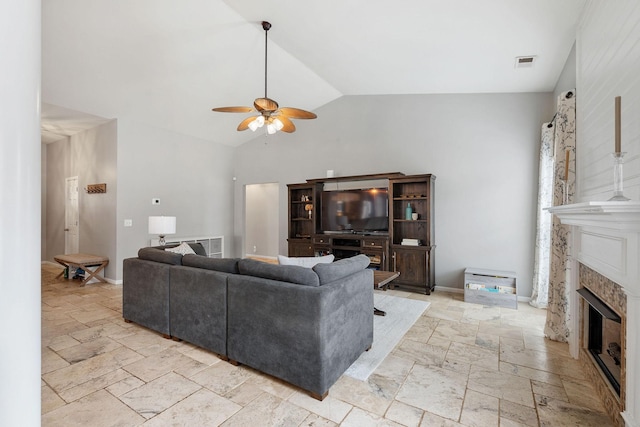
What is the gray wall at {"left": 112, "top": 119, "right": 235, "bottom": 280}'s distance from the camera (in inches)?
206

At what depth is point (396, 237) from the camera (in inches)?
205

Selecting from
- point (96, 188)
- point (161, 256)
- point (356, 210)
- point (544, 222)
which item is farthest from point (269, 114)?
point (96, 188)

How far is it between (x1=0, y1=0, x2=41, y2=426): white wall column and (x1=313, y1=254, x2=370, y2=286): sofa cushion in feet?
5.07

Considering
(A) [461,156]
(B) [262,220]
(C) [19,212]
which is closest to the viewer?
(C) [19,212]

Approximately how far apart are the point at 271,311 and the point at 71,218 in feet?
20.4

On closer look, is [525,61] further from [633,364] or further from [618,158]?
[633,364]

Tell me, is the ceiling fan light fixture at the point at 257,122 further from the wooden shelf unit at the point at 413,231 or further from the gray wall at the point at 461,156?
the gray wall at the point at 461,156

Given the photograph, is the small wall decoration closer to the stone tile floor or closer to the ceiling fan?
the stone tile floor

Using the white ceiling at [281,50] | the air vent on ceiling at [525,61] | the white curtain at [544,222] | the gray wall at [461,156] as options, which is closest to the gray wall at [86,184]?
the white ceiling at [281,50]

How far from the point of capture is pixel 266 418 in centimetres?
188

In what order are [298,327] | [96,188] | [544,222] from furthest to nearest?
1. [96,188]
2. [544,222]
3. [298,327]

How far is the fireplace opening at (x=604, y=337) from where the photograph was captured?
1.96 meters

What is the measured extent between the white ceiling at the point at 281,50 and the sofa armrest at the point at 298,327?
8.32 feet

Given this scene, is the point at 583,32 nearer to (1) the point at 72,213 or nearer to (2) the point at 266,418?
(2) the point at 266,418
